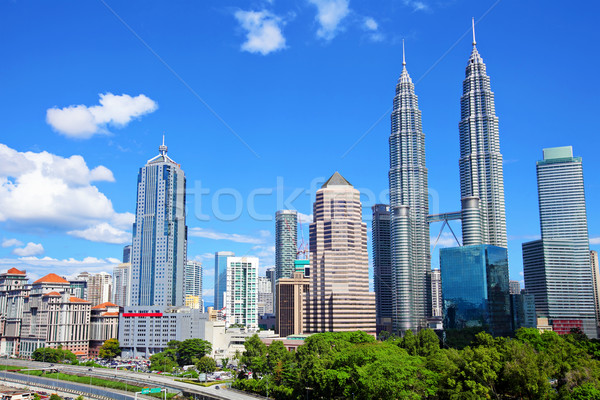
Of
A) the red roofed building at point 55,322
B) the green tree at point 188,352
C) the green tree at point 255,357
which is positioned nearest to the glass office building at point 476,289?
the green tree at point 188,352

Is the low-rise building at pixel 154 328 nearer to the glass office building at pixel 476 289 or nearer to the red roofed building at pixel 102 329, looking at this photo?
the red roofed building at pixel 102 329

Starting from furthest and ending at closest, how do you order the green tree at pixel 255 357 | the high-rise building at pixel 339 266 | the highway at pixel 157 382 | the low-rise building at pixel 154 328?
the low-rise building at pixel 154 328
the high-rise building at pixel 339 266
the green tree at pixel 255 357
the highway at pixel 157 382

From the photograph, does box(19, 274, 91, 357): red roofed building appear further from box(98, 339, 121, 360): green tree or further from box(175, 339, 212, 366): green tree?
box(175, 339, 212, 366): green tree

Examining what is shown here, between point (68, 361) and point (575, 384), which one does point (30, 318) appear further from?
point (575, 384)

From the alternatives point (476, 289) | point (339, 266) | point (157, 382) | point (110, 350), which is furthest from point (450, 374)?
point (110, 350)

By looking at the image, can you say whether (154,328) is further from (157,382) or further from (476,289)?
(476,289)
